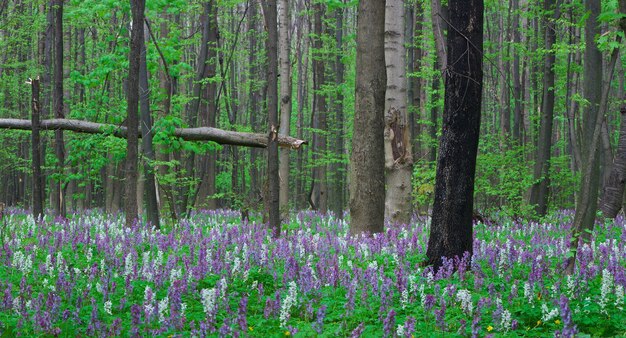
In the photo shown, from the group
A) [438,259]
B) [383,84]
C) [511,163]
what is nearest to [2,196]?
[511,163]

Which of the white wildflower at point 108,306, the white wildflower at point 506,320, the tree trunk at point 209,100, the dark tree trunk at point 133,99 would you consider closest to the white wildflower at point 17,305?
the white wildflower at point 108,306

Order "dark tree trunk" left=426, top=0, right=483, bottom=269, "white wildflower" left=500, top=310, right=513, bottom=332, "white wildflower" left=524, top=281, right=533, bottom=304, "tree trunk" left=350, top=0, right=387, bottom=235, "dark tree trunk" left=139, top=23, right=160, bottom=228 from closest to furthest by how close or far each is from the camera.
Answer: "white wildflower" left=500, top=310, right=513, bottom=332 → "white wildflower" left=524, top=281, right=533, bottom=304 → "dark tree trunk" left=426, top=0, right=483, bottom=269 → "tree trunk" left=350, top=0, right=387, bottom=235 → "dark tree trunk" left=139, top=23, right=160, bottom=228

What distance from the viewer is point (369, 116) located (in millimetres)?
9742

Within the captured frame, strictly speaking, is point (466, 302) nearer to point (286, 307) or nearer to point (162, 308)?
point (286, 307)

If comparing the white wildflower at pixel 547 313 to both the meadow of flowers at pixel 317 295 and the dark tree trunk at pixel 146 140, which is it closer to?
the meadow of flowers at pixel 317 295

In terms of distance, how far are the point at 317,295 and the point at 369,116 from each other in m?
4.36

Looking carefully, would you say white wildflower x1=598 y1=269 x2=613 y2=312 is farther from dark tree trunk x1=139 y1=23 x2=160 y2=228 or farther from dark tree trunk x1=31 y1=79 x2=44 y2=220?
dark tree trunk x1=31 y1=79 x2=44 y2=220

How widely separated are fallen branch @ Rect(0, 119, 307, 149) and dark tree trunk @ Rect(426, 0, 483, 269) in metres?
6.88

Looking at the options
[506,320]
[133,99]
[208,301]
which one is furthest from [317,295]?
[133,99]

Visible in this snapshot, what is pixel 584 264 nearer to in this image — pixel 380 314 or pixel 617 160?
pixel 380 314

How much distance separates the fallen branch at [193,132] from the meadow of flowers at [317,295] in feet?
18.9

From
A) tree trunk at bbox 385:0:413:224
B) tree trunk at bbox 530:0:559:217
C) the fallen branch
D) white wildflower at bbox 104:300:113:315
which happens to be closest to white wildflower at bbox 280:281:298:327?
white wildflower at bbox 104:300:113:315

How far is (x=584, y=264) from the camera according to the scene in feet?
20.7

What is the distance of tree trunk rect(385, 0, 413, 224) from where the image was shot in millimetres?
11430
